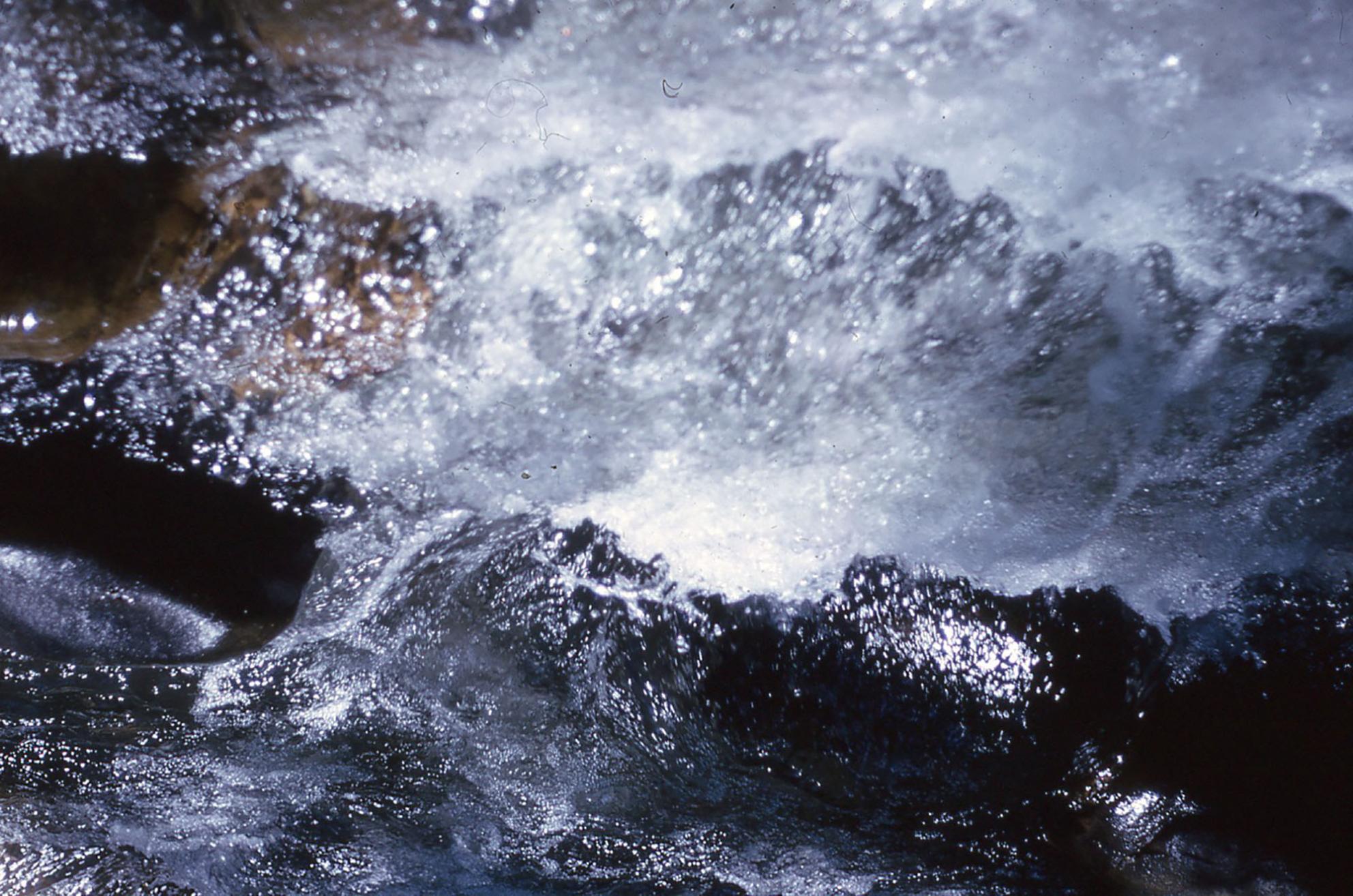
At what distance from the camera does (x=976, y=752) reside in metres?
2.26

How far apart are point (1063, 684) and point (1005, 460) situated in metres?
0.65

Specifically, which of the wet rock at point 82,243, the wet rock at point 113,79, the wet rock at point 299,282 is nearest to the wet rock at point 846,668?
the wet rock at point 299,282

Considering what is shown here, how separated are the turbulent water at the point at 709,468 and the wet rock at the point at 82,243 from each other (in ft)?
0.16

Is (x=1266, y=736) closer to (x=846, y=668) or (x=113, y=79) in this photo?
(x=846, y=668)

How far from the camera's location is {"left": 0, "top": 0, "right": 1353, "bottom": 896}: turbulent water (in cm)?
210

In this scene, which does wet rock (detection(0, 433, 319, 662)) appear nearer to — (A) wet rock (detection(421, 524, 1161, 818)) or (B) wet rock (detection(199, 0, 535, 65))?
(A) wet rock (detection(421, 524, 1161, 818))

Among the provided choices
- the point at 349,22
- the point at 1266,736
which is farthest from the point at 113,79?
the point at 1266,736

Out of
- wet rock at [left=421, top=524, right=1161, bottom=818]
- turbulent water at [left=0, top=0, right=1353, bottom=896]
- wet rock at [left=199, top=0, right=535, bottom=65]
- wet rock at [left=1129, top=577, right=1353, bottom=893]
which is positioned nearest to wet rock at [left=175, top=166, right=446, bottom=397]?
turbulent water at [left=0, top=0, right=1353, bottom=896]

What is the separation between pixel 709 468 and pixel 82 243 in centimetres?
172

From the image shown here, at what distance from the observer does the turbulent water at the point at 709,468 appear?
2098 mm

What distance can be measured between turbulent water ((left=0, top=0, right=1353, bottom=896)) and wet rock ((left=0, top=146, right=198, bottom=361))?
0.16ft

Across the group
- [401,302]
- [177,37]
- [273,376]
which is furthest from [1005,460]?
[177,37]

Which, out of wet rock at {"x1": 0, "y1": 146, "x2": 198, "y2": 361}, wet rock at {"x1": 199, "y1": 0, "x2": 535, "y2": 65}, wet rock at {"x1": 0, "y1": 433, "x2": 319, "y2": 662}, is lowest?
wet rock at {"x1": 0, "y1": 433, "x2": 319, "y2": 662}

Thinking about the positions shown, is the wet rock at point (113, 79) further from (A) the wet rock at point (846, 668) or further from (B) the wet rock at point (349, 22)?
(A) the wet rock at point (846, 668)
